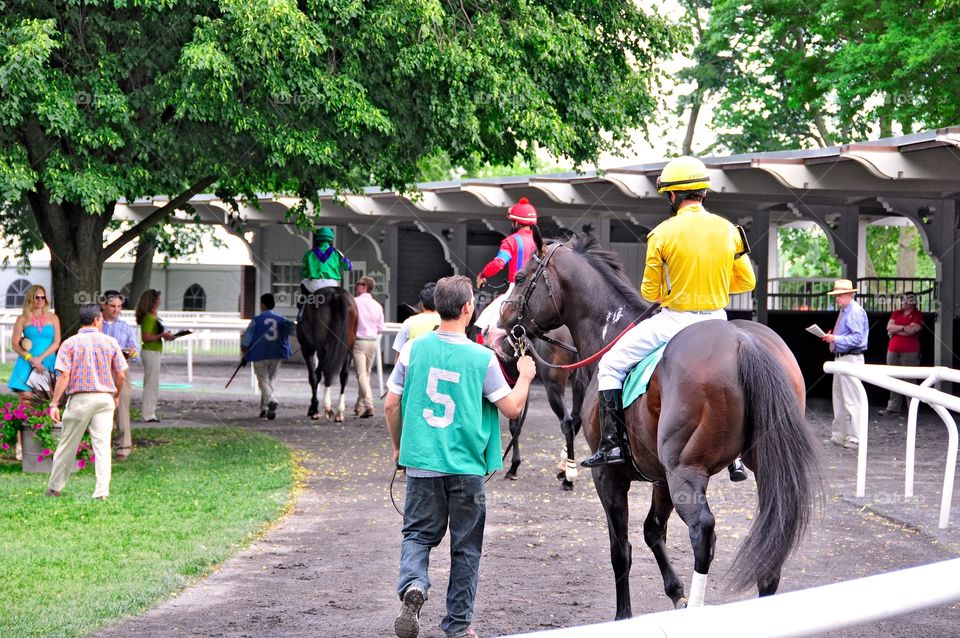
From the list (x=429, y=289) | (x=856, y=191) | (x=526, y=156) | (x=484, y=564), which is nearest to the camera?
(x=484, y=564)

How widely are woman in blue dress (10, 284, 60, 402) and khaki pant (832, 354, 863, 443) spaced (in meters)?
8.79

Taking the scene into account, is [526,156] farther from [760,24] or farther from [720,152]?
[720,152]

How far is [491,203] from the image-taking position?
21.8 m

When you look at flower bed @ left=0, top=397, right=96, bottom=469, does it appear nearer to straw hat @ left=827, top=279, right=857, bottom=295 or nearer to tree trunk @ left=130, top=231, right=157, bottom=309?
straw hat @ left=827, top=279, right=857, bottom=295

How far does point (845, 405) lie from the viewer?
1333 centimetres

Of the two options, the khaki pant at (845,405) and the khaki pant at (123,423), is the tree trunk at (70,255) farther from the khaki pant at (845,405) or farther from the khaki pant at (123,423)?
the khaki pant at (845,405)

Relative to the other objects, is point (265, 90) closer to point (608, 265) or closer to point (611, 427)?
point (608, 265)

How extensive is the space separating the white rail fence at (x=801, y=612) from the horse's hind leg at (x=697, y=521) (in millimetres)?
3370

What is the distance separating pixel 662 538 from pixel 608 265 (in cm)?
167

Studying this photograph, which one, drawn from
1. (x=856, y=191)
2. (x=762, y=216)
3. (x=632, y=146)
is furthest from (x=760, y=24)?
(x=632, y=146)

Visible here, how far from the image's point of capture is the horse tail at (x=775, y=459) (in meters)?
4.87

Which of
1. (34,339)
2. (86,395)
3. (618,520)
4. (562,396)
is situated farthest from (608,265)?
(34,339)

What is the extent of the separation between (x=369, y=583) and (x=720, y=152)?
3235 centimetres

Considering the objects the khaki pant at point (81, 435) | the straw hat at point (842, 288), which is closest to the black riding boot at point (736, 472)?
the khaki pant at point (81, 435)
